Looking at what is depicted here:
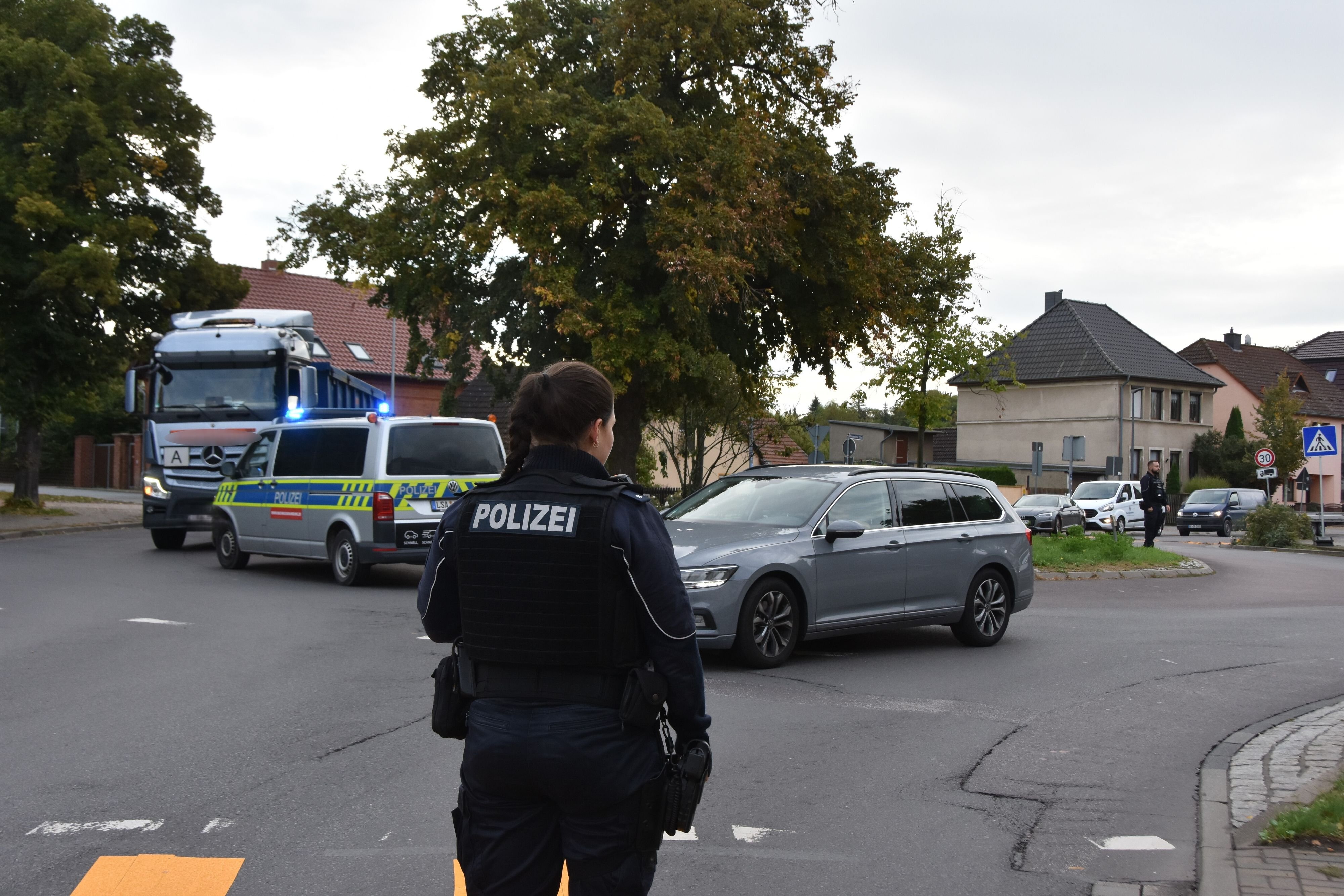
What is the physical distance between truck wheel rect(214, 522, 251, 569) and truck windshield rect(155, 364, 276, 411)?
329cm

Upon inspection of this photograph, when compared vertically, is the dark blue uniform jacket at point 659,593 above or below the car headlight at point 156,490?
above

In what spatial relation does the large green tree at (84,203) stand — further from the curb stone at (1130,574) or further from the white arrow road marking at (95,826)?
the white arrow road marking at (95,826)

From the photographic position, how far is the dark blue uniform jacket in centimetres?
299

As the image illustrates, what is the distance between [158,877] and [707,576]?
502 cm

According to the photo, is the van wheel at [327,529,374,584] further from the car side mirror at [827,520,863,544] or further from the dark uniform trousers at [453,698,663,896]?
the dark uniform trousers at [453,698,663,896]

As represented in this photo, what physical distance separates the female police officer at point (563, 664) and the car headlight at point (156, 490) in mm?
18304

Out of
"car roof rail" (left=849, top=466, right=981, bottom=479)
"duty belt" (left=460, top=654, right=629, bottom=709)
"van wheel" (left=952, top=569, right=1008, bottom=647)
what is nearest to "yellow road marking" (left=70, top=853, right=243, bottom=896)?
"duty belt" (left=460, top=654, right=629, bottom=709)

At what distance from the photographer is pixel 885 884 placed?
4.66 metres

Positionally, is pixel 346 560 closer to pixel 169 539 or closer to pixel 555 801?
pixel 169 539

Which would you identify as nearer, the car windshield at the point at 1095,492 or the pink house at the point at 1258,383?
the car windshield at the point at 1095,492

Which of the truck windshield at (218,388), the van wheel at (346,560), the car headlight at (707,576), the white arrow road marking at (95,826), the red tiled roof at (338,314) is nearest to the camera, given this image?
the white arrow road marking at (95,826)

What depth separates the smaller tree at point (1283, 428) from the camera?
212ft

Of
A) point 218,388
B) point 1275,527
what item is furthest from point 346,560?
point 1275,527

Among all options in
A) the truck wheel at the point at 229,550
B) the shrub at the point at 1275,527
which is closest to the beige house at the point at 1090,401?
the shrub at the point at 1275,527
